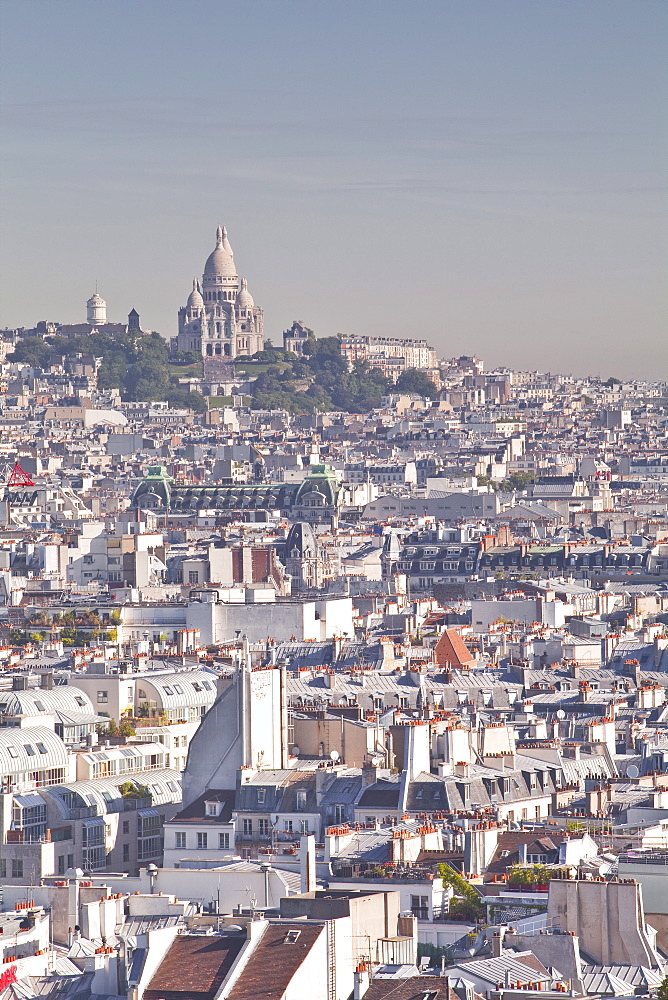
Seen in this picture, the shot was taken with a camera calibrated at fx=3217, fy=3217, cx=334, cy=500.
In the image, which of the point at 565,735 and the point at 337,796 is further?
the point at 565,735

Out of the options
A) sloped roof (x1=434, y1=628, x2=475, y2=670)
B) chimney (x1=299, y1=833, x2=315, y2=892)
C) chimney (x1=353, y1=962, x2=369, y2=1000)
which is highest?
chimney (x1=299, y1=833, x2=315, y2=892)

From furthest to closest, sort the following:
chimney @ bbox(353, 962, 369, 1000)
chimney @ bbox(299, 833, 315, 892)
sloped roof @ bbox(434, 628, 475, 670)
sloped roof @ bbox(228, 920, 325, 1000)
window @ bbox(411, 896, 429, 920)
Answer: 1. sloped roof @ bbox(434, 628, 475, 670)
2. window @ bbox(411, 896, 429, 920)
3. chimney @ bbox(299, 833, 315, 892)
4. chimney @ bbox(353, 962, 369, 1000)
5. sloped roof @ bbox(228, 920, 325, 1000)

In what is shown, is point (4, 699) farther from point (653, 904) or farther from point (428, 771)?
point (653, 904)

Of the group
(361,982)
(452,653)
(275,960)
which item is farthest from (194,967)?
(452,653)

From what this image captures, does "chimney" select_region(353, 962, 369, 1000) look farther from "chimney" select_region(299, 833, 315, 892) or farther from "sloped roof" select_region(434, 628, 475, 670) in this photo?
"sloped roof" select_region(434, 628, 475, 670)

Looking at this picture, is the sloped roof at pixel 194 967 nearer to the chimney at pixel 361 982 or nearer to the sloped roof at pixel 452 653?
the chimney at pixel 361 982

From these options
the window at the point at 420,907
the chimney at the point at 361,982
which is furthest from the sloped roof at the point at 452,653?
the chimney at the point at 361,982

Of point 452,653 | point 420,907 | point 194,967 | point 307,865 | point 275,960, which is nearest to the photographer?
point 275,960

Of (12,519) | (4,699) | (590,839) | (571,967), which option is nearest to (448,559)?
(12,519)

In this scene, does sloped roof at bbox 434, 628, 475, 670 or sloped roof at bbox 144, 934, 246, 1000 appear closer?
sloped roof at bbox 144, 934, 246, 1000

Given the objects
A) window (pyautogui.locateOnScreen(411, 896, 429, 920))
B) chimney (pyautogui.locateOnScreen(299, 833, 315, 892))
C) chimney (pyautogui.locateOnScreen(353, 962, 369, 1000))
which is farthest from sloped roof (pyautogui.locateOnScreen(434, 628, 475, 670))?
chimney (pyautogui.locateOnScreen(353, 962, 369, 1000))

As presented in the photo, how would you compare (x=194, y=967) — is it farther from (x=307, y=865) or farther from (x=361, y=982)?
(x=307, y=865)
